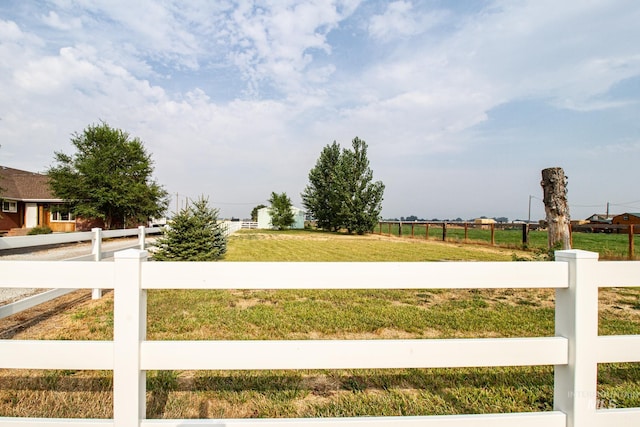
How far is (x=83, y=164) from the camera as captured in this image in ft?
67.3

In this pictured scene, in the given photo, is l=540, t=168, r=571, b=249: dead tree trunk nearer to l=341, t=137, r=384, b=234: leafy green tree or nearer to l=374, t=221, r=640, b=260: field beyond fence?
l=374, t=221, r=640, b=260: field beyond fence

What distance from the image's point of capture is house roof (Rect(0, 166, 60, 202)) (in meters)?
24.5

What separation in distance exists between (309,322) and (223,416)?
216 centimetres

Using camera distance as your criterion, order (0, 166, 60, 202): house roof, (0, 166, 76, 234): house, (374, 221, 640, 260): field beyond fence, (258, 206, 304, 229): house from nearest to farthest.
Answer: (374, 221, 640, 260): field beyond fence < (0, 166, 76, 234): house < (0, 166, 60, 202): house roof < (258, 206, 304, 229): house

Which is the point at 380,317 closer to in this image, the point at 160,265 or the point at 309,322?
the point at 309,322

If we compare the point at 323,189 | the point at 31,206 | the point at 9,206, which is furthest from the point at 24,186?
the point at 323,189

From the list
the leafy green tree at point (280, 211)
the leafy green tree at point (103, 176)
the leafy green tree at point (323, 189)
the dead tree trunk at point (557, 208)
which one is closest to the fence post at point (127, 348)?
the dead tree trunk at point (557, 208)

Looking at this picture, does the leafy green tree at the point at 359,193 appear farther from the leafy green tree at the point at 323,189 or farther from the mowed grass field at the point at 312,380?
the mowed grass field at the point at 312,380

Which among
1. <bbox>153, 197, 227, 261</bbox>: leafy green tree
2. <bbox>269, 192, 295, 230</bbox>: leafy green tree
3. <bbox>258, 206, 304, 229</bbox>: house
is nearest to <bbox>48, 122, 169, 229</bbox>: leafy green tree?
<bbox>153, 197, 227, 261</bbox>: leafy green tree

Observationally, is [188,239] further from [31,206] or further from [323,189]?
[323,189]

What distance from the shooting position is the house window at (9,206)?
2331 cm

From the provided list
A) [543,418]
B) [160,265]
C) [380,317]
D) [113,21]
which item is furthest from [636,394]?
[113,21]

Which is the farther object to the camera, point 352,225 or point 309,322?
point 352,225

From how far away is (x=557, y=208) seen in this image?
7773 mm
